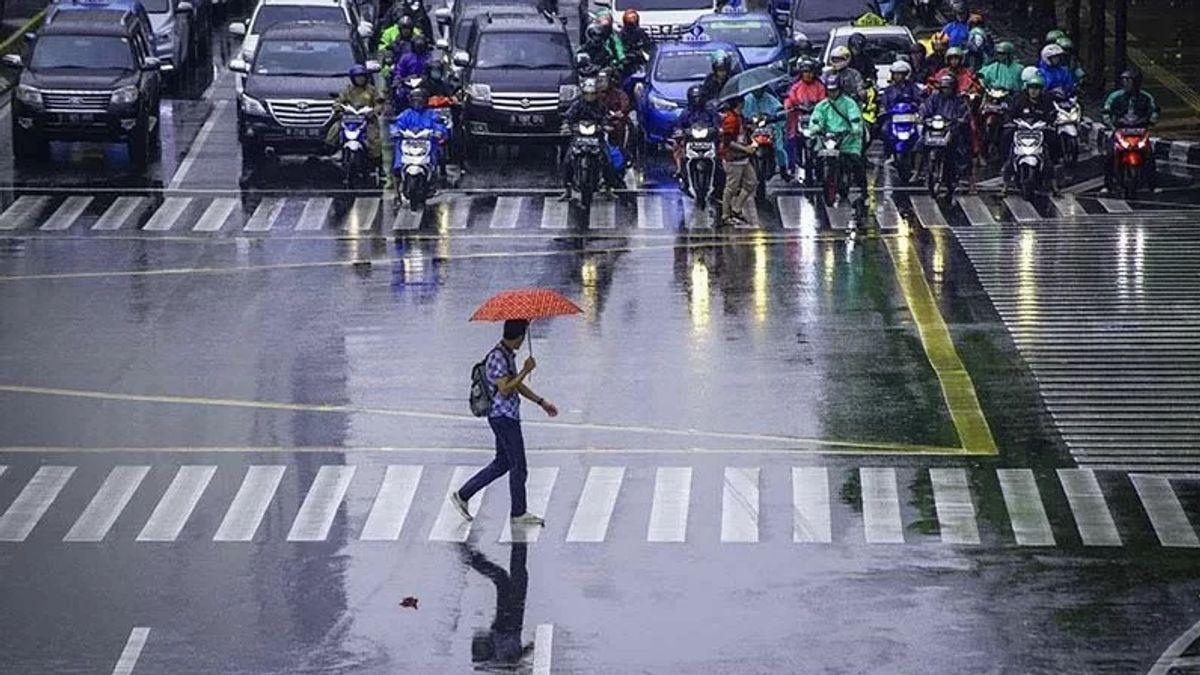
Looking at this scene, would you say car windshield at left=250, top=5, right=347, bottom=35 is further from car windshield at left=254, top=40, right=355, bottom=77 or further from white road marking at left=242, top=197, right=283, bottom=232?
white road marking at left=242, top=197, right=283, bottom=232

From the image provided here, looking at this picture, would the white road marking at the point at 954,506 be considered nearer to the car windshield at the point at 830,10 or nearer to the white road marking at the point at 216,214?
the white road marking at the point at 216,214

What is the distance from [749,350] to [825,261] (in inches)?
210

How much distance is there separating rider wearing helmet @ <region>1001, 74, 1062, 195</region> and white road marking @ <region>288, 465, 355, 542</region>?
1659 cm

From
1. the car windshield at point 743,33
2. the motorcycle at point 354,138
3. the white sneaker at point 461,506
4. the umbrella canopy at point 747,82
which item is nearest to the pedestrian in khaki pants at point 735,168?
the umbrella canopy at point 747,82

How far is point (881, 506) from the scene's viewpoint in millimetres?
20656

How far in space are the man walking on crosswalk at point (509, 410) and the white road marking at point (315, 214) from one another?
49.2 ft

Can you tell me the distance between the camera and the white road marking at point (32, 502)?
65.9 feet

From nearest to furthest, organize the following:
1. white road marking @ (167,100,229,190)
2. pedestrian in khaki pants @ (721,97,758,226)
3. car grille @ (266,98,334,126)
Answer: pedestrian in khaki pants @ (721,97,758,226), white road marking @ (167,100,229,190), car grille @ (266,98,334,126)

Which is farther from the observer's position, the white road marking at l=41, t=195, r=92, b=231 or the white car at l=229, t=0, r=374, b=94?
the white car at l=229, t=0, r=374, b=94

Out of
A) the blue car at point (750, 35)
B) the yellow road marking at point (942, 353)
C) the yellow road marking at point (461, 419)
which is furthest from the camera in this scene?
the blue car at point (750, 35)

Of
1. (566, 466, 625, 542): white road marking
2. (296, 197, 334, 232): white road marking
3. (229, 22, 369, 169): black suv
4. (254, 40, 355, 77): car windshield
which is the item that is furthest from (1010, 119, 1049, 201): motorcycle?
(566, 466, 625, 542): white road marking

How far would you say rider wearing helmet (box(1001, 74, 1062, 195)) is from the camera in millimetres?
36375

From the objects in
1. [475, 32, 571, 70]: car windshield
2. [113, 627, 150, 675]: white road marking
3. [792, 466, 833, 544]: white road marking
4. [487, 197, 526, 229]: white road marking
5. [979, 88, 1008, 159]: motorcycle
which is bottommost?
[487, 197, 526, 229]: white road marking

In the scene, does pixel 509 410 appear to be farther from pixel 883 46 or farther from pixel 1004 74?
pixel 883 46
